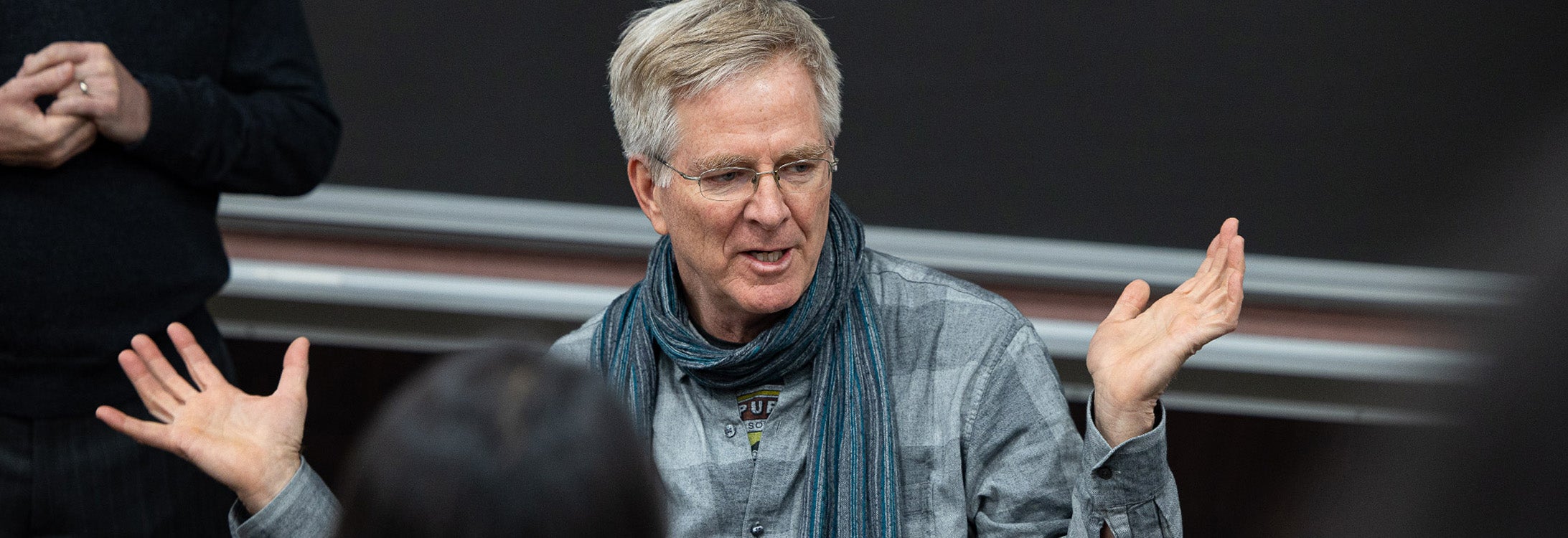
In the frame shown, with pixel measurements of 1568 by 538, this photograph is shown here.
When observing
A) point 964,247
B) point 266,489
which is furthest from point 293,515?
point 964,247

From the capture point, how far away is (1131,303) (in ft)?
4.96

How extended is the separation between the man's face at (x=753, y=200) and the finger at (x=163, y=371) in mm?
584

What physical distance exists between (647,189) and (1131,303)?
1.99ft

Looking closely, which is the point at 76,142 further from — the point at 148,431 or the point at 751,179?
the point at 751,179

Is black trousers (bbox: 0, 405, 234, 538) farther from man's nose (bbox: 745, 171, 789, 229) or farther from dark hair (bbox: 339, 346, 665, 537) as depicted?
dark hair (bbox: 339, 346, 665, 537)

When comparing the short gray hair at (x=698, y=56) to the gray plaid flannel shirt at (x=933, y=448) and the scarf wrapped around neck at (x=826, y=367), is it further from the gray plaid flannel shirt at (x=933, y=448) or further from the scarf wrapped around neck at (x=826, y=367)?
the gray plaid flannel shirt at (x=933, y=448)

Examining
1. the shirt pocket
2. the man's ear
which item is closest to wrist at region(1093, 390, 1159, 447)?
the shirt pocket

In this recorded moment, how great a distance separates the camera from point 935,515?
1.58m

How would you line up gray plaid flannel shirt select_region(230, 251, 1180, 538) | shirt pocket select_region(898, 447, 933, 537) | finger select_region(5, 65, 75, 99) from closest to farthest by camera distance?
gray plaid flannel shirt select_region(230, 251, 1180, 538), shirt pocket select_region(898, 447, 933, 537), finger select_region(5, 65, 75, 99)

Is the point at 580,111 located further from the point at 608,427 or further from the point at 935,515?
the point at 608,427

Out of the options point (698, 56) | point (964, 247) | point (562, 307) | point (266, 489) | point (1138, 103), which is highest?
point (698, 56)

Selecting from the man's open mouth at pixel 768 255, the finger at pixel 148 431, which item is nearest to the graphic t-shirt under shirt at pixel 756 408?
the man's open mouth at pixel 768 255

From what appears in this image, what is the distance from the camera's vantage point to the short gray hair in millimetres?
1531

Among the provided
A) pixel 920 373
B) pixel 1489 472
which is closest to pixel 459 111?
pixel 920 373
